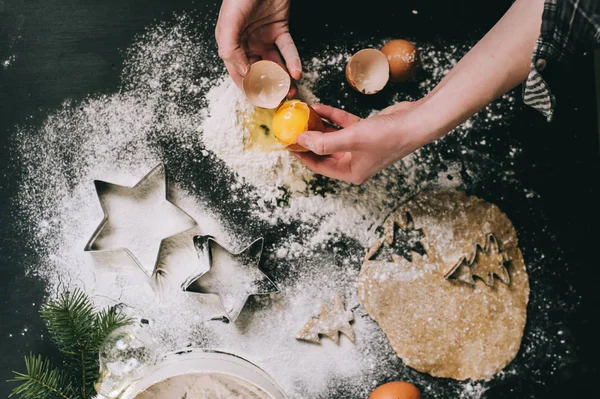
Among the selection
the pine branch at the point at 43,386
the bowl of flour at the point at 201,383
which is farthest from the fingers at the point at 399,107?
the pine branch at the point at 43,386

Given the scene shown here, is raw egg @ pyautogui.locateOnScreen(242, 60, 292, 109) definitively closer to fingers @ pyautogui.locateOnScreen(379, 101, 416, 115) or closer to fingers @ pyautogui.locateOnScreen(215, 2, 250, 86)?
fingers @ pyautogui.locateOnScreen(215, 2, 250, 86)

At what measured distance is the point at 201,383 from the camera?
975 mm

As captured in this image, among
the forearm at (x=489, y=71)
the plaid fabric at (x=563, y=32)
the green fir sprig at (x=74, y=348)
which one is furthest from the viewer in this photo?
the green fir sprig at (x=74, y=348)

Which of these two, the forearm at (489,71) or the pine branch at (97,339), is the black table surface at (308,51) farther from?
the forearm at (489,71)

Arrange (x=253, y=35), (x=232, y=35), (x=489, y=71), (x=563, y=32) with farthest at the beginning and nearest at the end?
(x=253, y=35), (x=232, y=35), (x=489, y=71), (x=563, y=32)

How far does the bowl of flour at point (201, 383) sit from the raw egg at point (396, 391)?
0.21 meters

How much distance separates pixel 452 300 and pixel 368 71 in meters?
0.55

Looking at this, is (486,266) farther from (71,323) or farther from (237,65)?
(71,323)

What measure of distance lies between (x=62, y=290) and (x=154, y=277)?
8.7 inches

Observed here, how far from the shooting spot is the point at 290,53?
3.62 feet

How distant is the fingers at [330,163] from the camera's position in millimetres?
1051

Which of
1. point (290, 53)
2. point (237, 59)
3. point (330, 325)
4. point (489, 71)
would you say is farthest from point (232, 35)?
point (330, 325)

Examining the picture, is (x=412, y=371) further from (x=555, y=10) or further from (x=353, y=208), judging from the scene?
(x=555, y=10)

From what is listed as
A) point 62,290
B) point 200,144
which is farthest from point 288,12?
point 62,290
